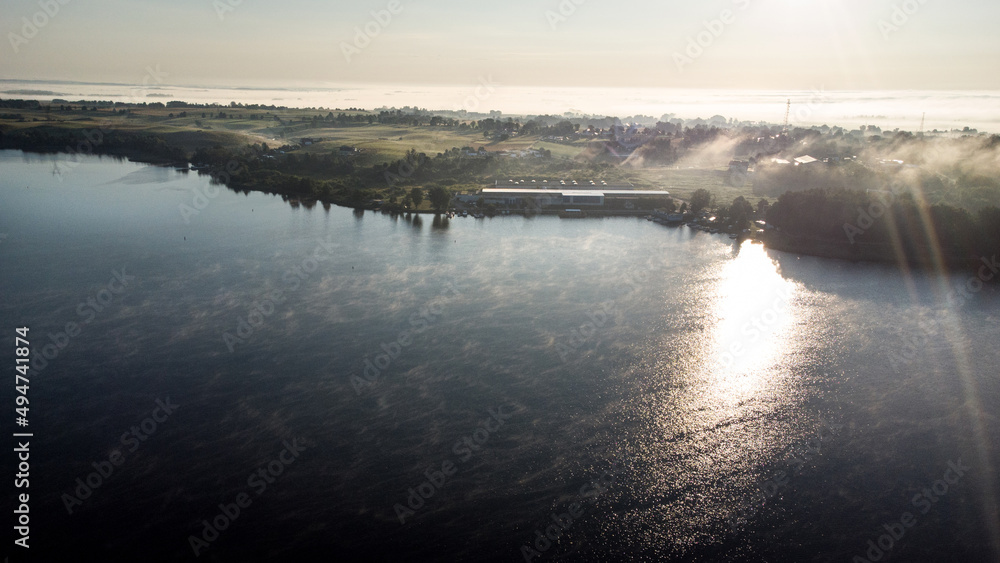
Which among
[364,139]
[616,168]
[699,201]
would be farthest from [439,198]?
[364,139]

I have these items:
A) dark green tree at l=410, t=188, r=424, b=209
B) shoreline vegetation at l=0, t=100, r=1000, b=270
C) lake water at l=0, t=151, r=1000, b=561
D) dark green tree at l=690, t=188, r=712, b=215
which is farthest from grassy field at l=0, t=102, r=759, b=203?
lake water at l=0, t=151, r=1000, b=561

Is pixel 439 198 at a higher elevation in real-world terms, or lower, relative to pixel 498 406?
higher

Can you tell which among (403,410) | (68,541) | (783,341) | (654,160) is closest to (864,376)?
(783,341)

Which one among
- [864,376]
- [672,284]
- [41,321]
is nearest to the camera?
[864,376]

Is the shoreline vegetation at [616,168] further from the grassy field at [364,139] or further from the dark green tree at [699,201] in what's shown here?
the grassy field at [364,139]

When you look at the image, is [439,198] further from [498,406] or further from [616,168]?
[616,168]

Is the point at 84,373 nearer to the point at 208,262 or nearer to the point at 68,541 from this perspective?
the point at 68,541

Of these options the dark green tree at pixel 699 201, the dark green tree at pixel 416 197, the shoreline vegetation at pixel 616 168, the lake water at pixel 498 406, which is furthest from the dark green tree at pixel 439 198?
the dark green tree at pixel 699 201

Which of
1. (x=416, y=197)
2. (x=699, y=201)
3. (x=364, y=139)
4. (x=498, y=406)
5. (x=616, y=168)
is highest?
(x=364, y=139)
